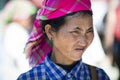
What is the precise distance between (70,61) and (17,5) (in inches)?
68.6

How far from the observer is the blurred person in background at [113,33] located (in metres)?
3.31

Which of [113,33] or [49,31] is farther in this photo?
[113,33]

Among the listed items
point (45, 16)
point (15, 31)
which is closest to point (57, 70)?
point (45, 16)

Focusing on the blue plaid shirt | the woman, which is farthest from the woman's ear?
the blue plaid shirt

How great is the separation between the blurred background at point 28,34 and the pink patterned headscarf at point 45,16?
4.19 feet

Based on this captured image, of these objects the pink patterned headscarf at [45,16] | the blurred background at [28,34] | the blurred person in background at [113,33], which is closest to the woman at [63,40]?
the pink patterned headscarf at [45,16]

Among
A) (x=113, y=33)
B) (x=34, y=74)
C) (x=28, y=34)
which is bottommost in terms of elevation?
(x=113, y=33)

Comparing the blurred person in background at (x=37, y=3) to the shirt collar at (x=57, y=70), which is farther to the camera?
the blurred person in background at (x=37, y=3)

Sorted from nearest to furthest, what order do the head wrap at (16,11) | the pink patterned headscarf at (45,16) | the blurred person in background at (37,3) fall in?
the pink patterned headscarf at (45,16) → the blurred person in background at (37,3) → the head wrap at (16,11)

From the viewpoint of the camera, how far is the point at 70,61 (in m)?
1.85

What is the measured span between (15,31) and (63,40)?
1734 mm

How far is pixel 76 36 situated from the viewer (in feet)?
5.79

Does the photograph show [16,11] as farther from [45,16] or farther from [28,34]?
[45,16]

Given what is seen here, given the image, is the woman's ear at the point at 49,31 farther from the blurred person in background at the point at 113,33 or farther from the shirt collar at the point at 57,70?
the blurred person in background at the point at 113,33
